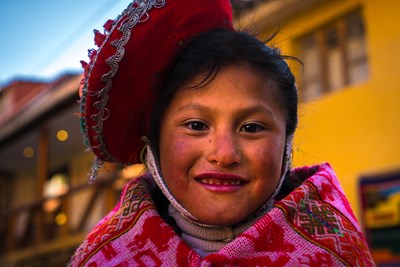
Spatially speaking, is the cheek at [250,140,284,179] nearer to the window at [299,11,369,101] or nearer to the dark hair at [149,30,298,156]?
the dark hair at [149,30,298,156]

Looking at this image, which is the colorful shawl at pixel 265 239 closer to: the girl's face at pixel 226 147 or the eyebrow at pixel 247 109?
the girl's face at pixel 226 147

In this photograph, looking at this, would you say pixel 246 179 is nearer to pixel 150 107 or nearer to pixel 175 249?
pixel 175 249

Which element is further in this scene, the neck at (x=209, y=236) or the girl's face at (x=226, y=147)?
the neck at (x=209, y=236)

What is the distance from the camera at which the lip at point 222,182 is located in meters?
1.88

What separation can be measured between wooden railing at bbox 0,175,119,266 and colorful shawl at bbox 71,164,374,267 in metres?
7.44

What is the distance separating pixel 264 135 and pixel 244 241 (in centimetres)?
36

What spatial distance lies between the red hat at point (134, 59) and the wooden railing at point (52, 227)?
732cm

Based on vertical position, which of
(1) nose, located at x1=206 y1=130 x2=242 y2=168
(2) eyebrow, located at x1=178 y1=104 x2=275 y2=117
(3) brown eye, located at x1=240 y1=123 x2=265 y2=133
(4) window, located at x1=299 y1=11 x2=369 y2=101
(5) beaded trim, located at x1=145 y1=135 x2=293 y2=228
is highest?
(4) window, located at x1=299 y1=11 x2=369 y2=101

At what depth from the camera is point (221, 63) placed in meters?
2.02

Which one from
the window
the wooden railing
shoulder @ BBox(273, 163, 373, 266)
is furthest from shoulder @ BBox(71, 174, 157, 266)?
the wooden railing

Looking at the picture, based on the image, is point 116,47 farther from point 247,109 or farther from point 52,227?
point 52,227

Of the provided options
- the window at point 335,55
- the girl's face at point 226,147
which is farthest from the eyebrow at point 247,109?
the window at point 335,55

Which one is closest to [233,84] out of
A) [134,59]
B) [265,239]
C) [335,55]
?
[134,59]

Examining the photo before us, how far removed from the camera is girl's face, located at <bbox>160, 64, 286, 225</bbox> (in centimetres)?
189
